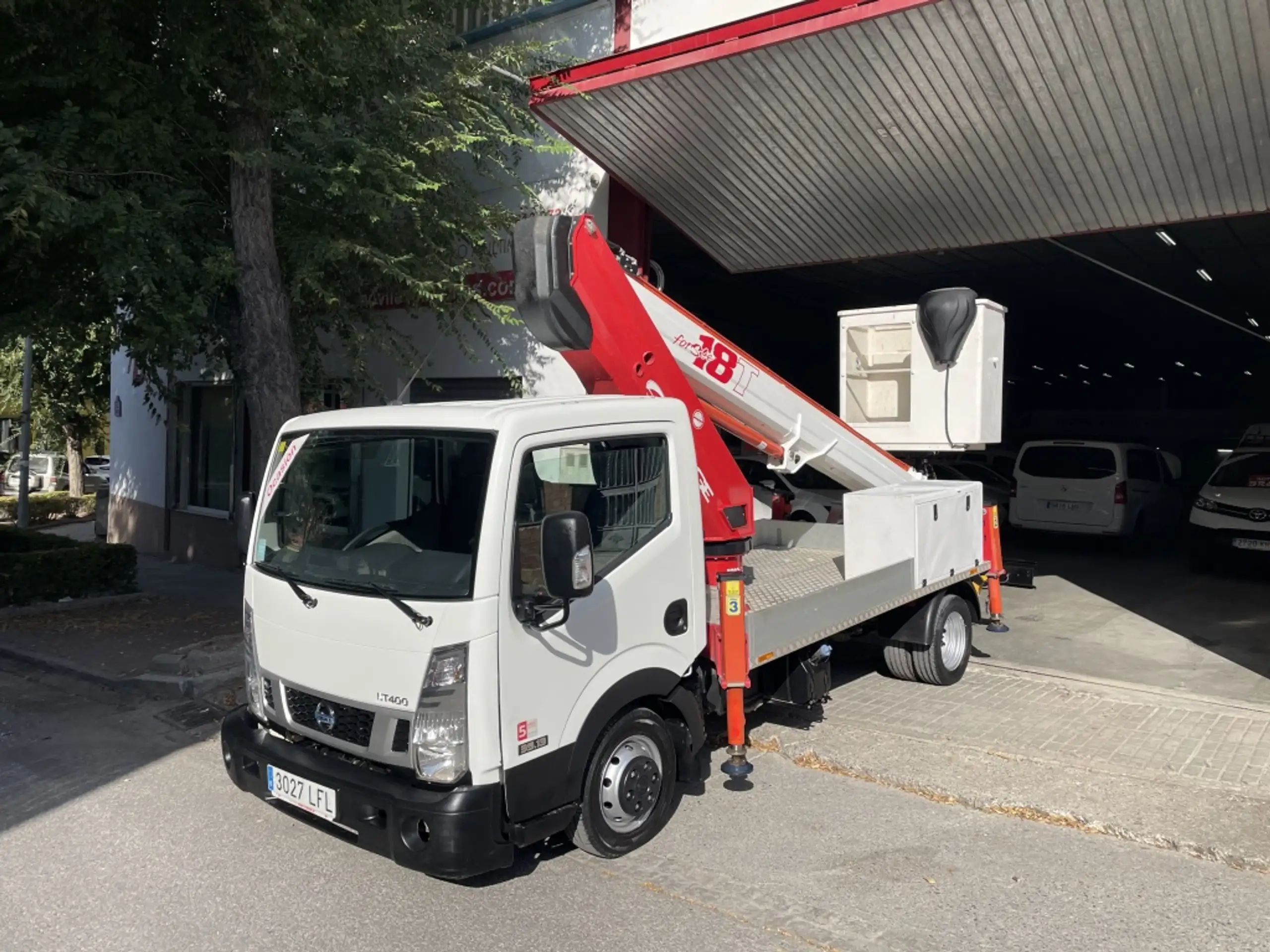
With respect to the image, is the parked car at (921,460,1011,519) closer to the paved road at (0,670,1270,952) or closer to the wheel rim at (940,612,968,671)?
the wheel rim at (940,612,968,671)

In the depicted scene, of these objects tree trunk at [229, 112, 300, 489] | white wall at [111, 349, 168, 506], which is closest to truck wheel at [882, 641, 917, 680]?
tree trunk at [229, 112, 300, 489]

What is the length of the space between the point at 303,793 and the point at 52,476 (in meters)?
31.0

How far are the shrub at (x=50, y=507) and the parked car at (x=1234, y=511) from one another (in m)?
21.7

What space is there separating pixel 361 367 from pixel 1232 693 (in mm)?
7757

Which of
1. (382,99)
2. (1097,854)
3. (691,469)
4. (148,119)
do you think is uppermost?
(382,99)

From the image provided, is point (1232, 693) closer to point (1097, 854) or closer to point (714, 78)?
point (1097, 854)

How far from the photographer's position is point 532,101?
9195mm

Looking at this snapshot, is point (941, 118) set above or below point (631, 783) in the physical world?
above

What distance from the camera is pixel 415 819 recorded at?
3594 millimetres

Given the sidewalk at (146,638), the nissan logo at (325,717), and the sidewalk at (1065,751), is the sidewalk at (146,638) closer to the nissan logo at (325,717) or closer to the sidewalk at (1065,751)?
the nissan logo at (325,717)

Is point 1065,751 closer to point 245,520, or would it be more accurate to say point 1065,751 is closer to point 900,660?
point 900,660

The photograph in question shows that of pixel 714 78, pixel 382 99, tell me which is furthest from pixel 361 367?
pixel 714 78

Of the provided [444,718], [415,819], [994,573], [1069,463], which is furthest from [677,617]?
[1069,463]

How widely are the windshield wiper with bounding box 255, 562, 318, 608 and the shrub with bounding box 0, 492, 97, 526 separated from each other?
67.7 feet
